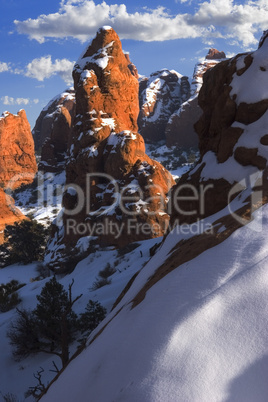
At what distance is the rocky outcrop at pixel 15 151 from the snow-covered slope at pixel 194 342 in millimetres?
56237

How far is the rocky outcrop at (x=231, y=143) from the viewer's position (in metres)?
6.50

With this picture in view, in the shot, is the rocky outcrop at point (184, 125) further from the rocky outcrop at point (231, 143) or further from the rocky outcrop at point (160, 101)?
the rocky outcrop at point (231, 143)

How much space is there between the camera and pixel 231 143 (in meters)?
7.20

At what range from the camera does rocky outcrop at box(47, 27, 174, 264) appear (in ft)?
68.8

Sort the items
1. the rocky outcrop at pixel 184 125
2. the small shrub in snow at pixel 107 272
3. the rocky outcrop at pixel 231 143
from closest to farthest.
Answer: the rocky outcrop at pixel 231 143
the small shrub in snow at pixel 107 272
the rocky outcrop at pixel 184 125

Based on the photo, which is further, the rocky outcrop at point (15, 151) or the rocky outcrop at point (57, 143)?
the rocky outcrop at point (15, 151)

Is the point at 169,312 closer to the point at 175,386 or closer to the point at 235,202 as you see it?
the point at 175,386

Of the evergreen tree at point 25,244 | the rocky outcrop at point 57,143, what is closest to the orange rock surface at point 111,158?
the evergreen tree at point 25,244

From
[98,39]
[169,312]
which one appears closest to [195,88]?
[98,39]

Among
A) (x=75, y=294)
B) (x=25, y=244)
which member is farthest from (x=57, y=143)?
(x=75, y=294)

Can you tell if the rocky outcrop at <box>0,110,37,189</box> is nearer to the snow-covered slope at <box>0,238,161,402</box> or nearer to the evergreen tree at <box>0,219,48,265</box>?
the evergreen tree at <box>0,219,48,265</box>

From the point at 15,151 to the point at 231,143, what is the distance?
193ft

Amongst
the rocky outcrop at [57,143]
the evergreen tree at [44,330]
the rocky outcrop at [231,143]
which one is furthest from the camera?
the rocky outcrop at [57,143]

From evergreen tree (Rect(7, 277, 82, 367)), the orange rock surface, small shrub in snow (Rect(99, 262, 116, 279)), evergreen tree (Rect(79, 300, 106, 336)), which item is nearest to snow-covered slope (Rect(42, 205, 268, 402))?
evergreen tree (Rect(79, 300, 106, 336))
